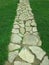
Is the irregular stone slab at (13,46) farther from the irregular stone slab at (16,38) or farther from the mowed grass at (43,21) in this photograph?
the mowed grass at (43,21)

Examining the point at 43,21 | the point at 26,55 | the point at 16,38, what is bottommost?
the point at 26,55

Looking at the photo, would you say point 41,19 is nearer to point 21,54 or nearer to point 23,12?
point 23,12

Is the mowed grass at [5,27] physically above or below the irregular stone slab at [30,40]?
above

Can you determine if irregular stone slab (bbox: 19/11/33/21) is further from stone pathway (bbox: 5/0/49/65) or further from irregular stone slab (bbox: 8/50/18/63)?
irregular stone slab (bbox: 8/50/18/63)

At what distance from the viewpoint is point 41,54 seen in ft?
18.0

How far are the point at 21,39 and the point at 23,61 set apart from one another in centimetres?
144

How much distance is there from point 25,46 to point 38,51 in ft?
1.76

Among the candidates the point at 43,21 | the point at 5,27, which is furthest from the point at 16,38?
the point at 43,21

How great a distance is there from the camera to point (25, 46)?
5.99m

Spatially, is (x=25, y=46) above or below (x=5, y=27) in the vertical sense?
below

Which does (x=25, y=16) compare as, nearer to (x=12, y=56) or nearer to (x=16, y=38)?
(x=16, y=38)

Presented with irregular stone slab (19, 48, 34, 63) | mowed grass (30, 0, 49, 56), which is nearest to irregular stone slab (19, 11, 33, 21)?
mowed grass (30, 0, 49, 56)

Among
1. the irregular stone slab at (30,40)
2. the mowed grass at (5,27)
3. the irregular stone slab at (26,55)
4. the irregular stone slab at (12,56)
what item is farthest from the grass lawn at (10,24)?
the irregular stone slab at (26,55)

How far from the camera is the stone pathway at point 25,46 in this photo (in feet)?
17.0
